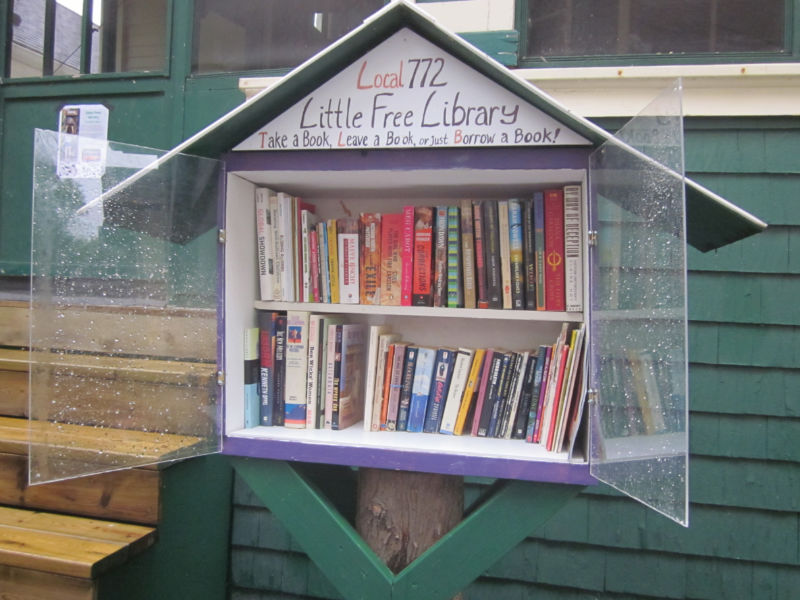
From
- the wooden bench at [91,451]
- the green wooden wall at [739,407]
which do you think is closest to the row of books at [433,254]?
the wooden bench at [91,451]

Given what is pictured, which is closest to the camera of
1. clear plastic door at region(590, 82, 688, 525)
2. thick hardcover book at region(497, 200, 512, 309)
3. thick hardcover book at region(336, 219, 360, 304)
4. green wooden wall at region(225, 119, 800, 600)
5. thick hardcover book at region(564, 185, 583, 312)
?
clear plastic door at region(590, 82, 688, 525)

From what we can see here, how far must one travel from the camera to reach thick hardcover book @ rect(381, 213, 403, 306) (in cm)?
170

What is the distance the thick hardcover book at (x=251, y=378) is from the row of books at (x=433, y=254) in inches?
4.7

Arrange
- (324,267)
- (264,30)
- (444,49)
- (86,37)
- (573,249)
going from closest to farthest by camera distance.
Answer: (444,49) < (573,249) < (324,267) < (264,30) < (86,37)

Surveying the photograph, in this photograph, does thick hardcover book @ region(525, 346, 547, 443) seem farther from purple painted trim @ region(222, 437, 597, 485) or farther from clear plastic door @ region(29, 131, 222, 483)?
clear plastic door @ region(29, 131, 222, 483)

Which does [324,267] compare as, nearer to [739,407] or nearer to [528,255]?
[528,255]

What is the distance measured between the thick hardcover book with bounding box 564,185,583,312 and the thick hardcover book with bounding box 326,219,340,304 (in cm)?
61

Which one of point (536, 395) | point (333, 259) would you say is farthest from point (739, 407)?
point (333, 259)

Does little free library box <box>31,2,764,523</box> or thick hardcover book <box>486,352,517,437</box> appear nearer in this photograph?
little free library box <box>31,2,764,523</box>

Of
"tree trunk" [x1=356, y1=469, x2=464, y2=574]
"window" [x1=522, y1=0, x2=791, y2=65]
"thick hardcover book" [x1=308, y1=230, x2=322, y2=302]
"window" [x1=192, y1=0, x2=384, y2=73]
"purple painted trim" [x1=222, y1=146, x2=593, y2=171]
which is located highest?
"window" [x1=192, y1=0, x2=384, y2=73]

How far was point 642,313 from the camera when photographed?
1169 mm

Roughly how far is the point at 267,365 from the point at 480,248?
2.08 feet

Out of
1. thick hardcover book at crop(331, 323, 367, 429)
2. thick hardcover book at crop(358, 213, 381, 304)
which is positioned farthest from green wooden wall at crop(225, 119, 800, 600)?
thick hardcover book at crop(358, 213, 381, 304)

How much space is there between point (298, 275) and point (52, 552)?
100cm
